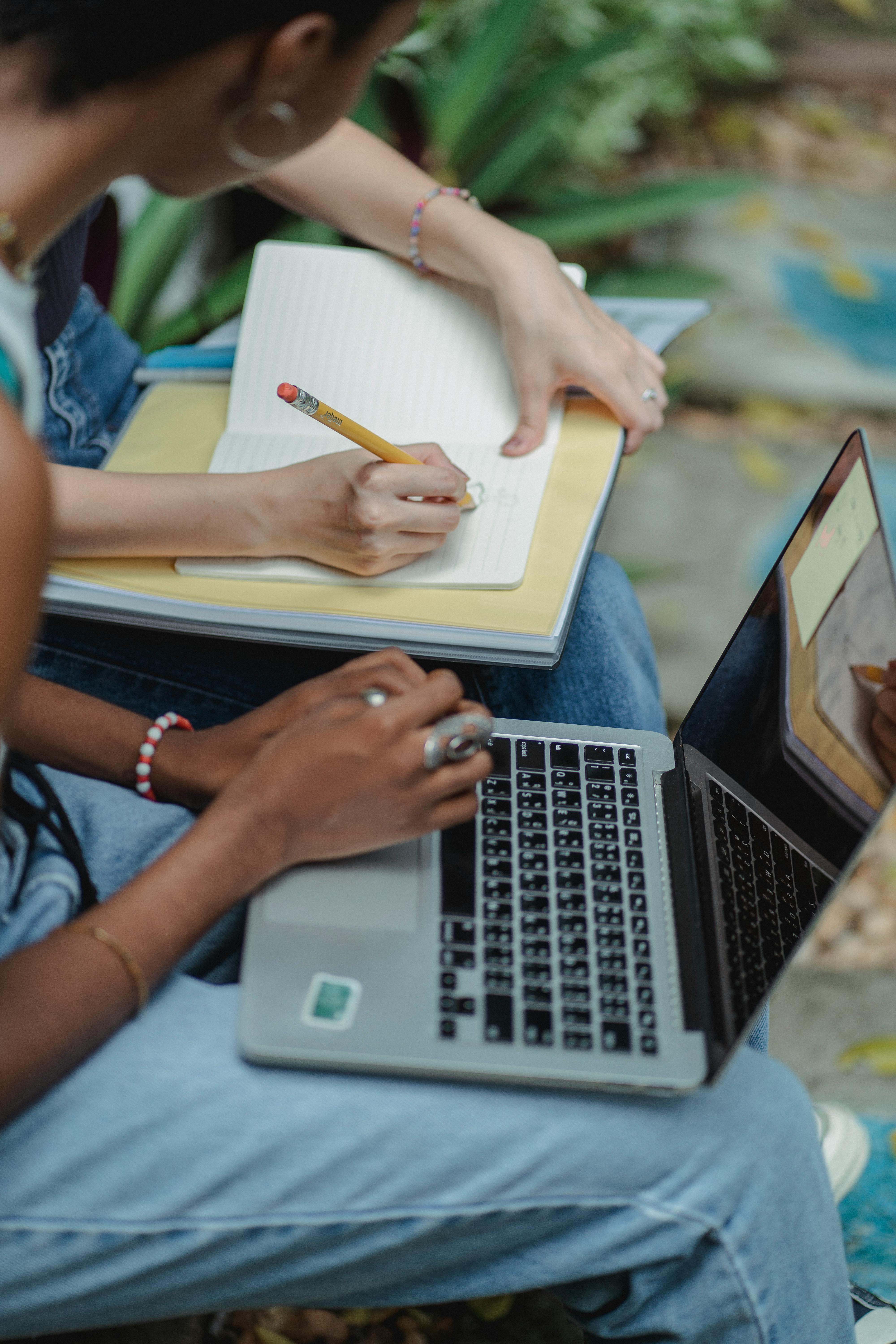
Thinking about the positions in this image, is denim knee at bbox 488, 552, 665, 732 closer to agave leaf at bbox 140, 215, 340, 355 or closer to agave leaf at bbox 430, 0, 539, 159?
agave leaf at bbox 140, 215, 340, 355

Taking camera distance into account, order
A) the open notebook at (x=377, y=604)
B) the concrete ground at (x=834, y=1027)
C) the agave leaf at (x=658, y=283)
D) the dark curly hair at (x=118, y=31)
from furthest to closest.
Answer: the agave leaf at (x=658, y=283)
the concrete ground at (x=834, y=1027)
the open notebook at (x=377, y=604)
the dark curly hair at (x=118, y=31)

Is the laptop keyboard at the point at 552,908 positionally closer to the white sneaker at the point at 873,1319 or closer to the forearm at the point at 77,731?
the forearm at the point at 77,731

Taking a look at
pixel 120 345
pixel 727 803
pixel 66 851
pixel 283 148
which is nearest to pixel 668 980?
pixel 727 803

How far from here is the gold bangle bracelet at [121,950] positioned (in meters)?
0.70

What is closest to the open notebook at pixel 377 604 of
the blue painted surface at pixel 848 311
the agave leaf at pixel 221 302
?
the agave leaf at pixel 221 302

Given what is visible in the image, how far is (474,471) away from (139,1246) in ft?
2.24

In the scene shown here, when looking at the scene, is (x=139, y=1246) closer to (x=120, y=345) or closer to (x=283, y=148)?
(x=283, y=148)

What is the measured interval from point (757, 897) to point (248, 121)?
0.59m

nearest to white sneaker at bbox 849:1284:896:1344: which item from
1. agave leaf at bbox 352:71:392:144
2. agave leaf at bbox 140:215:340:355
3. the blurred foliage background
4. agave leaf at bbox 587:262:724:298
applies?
the blurred foliage background

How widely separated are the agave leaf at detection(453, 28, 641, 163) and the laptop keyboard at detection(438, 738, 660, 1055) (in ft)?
5.93

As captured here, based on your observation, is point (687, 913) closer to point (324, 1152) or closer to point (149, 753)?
point (324, 1152)

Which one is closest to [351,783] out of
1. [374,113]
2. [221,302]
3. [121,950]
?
[121,950]

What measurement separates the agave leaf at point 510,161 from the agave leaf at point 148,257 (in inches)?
24.7

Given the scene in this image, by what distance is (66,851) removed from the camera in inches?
32.6
